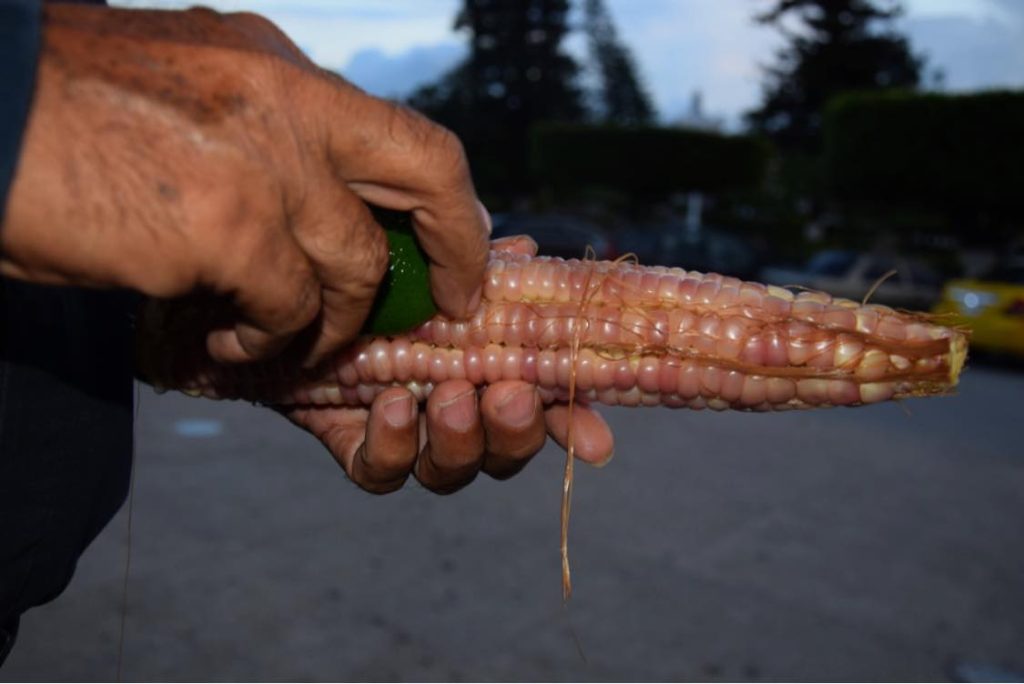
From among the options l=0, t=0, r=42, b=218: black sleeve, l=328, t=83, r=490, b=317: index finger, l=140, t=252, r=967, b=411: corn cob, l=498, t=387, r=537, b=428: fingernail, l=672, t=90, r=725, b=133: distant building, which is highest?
l=0, t=0, r=42, b=218: black sleeve

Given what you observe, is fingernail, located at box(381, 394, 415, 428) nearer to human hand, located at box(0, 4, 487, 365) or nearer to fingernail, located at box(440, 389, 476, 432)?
fingernail, located at box(440, 389, 476, 432)

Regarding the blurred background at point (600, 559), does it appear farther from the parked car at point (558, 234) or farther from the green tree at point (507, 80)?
the green tree at point (507, 80)

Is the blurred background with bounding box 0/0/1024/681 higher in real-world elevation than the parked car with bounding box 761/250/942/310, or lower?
higher

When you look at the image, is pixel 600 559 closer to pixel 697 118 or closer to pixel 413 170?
pixel 413 170

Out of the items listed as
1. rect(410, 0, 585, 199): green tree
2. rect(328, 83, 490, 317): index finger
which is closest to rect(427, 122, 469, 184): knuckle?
rect(328, 83, 490, 317): index finger

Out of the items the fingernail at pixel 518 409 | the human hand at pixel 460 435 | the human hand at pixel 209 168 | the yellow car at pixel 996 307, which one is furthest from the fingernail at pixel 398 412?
the yellow car at pixel 996 307

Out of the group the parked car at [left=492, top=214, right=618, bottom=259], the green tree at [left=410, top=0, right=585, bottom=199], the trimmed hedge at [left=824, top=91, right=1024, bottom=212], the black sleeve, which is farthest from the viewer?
the green tree at [left=410, top=0, right=585, bottom=199]

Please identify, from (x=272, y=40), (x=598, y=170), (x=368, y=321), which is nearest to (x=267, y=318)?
(x=272, y=40)
